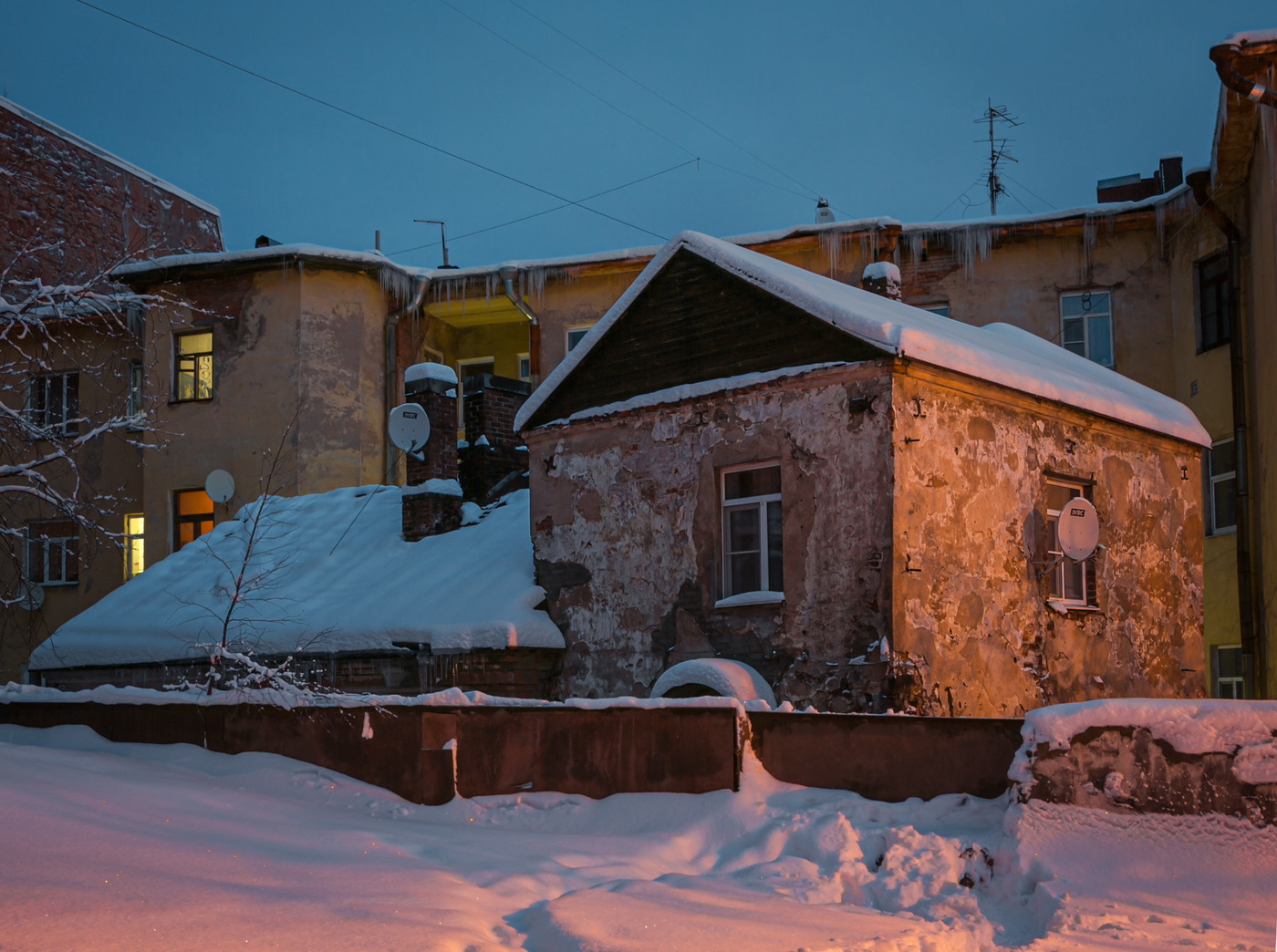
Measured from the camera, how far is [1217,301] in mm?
19938

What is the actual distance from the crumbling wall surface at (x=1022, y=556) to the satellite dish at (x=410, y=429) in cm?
787

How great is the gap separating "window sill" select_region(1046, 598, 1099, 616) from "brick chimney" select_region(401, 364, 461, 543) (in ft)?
26.1

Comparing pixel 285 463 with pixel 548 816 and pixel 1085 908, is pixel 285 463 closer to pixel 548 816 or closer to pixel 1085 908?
pixel 548 816

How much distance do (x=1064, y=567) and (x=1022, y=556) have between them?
3.87 feet

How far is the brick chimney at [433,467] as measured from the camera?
16.9 metres

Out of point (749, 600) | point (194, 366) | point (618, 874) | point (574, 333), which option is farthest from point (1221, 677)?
point (194, 366)

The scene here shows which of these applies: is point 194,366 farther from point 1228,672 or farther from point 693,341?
point 1228,672

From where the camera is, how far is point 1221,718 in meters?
6.51

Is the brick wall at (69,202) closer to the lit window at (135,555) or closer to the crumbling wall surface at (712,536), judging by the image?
the lit window at (135,555)

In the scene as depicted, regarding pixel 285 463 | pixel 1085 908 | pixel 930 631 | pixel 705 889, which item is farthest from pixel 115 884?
pixel 285 463

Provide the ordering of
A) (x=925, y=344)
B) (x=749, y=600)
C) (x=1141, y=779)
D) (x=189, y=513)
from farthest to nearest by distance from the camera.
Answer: (x=189, y=513)
(x=749, y=600)
(x=925, y=344)
(x=1141, y=779)

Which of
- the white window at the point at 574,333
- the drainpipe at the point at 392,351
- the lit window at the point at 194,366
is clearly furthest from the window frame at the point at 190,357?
the white window at the point at 574,333

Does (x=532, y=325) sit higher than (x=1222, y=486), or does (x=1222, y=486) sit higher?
(x=532, y=325)

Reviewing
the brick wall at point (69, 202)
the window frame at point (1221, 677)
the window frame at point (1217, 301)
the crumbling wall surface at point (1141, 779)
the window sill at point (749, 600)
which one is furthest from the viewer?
the brick wall at point (69, 202)
